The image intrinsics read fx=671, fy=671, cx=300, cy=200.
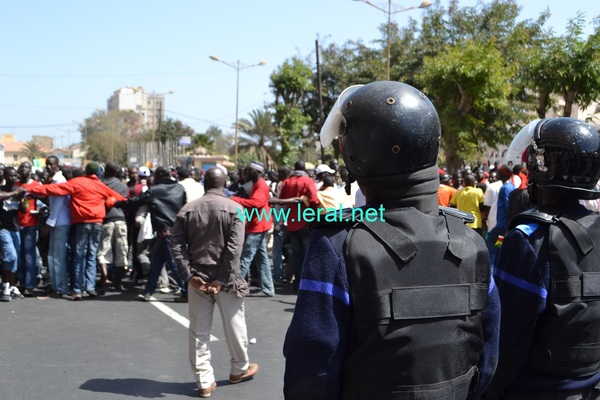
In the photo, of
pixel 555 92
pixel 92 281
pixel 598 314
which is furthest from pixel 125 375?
pixel 555 92

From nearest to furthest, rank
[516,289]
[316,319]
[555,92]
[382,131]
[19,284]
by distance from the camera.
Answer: [316,319] < [382,131] < [516,289] < [19,284] < [555,92]

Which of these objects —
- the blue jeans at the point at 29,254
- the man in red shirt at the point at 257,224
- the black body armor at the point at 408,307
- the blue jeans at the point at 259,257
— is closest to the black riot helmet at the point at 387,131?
the black body armor at the point at 408,307

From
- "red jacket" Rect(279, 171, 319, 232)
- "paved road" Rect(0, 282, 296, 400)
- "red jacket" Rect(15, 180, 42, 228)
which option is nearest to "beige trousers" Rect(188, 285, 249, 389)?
"paved road" Rect(0, 282, 296, 400)

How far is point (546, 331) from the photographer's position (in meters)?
2.61

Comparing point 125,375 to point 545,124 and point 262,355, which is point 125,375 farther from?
point 545,124

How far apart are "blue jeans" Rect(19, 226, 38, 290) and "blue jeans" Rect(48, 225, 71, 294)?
0.28 m

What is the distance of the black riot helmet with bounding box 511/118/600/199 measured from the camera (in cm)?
276

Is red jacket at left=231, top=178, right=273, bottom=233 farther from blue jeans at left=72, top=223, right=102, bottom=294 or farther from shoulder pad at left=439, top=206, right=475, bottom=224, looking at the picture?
shoulder pad at left=439, top=206, right=475, bottom=224

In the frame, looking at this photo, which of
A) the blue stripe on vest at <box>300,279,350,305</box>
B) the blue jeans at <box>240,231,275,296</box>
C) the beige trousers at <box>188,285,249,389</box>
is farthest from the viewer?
the blue jeans at <box>240,231,275,296</box>

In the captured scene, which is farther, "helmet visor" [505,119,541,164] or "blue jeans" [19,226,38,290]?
"blue jeans" [19,226,38,290]

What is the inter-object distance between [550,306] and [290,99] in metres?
34.1

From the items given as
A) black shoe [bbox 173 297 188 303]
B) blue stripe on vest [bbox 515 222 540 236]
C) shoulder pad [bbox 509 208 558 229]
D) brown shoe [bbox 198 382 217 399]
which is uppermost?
shoulder pad [bbox 509 208 558 229]

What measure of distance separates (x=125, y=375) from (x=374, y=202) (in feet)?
14.9

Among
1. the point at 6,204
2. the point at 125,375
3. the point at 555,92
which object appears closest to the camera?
the point at 125,375
